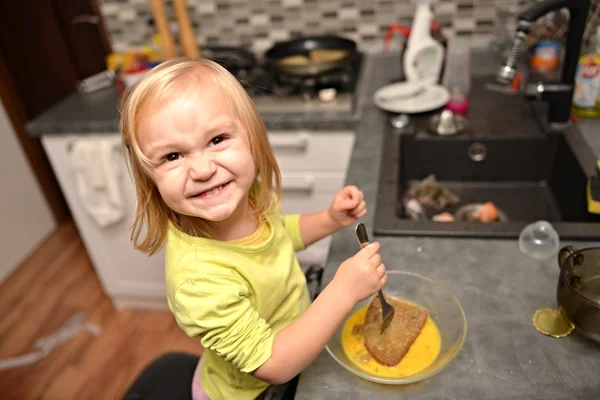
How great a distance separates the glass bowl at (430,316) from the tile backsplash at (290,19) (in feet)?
4.29

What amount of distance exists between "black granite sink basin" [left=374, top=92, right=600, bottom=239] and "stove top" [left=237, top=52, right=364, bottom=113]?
31 centimetres

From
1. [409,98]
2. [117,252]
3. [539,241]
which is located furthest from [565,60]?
[117,252]

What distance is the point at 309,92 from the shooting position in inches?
66.7

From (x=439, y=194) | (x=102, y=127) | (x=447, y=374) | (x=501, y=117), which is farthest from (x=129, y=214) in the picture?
(x=447, y=374)

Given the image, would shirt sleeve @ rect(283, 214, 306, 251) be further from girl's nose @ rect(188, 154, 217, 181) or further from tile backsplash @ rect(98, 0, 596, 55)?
tile backsplash @ rect(98, 0, 596, 55)

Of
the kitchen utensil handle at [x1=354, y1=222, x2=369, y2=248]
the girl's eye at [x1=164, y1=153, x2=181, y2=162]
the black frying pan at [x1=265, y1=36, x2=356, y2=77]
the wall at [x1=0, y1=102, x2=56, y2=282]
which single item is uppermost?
the girl's eye at [x1=164, y1=153, x2=181, y2=162]

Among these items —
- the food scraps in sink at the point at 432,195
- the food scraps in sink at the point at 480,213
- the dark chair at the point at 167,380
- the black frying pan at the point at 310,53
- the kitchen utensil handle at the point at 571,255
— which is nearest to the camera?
the kitchen utensil handle at the point at 571,255

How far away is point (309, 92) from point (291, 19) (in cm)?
45

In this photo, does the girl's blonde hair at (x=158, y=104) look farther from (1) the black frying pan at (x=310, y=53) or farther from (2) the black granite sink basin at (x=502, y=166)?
(1) the black frying pan at (x=310, y=53)

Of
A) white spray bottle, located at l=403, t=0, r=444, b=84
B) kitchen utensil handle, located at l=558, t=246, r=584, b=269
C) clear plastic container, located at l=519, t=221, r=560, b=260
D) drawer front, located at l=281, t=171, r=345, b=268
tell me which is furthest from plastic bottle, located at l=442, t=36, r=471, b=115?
kitchen utensil handle, located at l=558, t=246, r=584, b=269

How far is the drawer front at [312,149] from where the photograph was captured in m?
1.60

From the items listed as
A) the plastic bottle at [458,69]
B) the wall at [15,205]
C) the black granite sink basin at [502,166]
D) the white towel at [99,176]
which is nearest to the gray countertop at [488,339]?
the black granite sink basin at [502,166]

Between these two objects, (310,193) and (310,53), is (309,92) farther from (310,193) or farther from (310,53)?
(310,193)

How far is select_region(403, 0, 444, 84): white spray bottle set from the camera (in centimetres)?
153
